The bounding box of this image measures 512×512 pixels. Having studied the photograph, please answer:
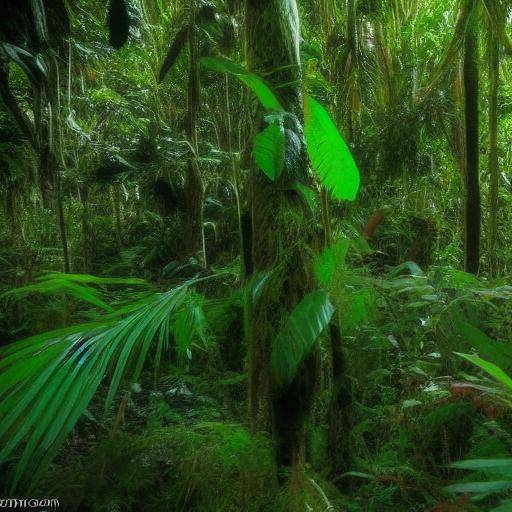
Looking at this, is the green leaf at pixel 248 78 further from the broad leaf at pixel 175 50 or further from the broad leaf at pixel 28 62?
the broad leaf at pixel 175 50

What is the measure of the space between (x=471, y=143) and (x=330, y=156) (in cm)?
252

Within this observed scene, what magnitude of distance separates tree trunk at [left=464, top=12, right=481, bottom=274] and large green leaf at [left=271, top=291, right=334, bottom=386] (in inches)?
101

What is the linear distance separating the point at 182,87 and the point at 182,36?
1831 millimetres

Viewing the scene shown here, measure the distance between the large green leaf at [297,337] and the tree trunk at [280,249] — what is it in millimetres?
254

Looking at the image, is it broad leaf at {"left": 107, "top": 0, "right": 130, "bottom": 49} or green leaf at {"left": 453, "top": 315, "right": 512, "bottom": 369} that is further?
broad leaf at {"left": 107, "top": 0, "right": 130, "bottom": 49}

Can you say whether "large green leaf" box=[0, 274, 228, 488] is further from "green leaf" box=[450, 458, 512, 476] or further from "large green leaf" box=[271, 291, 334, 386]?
"green leaf" box=[450, 458, 512, 476]

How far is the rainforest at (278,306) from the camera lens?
154 cm

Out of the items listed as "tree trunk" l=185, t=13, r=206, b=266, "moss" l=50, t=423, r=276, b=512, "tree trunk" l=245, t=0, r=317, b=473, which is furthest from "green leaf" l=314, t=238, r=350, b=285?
"tree trunk" l=185, t=13, r=206, b=266

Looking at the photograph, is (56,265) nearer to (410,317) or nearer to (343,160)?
(410,317)

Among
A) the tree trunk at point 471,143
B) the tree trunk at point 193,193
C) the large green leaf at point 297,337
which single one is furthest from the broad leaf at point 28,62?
the tree trunk at point 471,143

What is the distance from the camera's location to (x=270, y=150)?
1.58 meters

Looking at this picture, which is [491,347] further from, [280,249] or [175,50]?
[175,50]

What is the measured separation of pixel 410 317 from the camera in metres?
2.82

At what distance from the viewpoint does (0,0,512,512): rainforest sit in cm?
154
